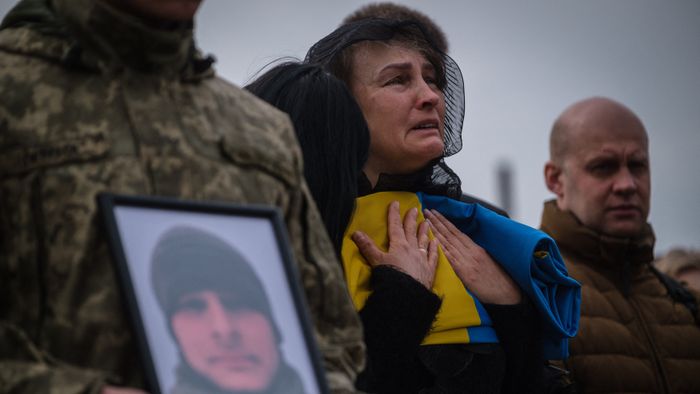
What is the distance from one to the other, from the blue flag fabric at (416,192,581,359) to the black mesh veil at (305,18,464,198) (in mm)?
98

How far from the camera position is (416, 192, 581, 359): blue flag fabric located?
3.95 meters

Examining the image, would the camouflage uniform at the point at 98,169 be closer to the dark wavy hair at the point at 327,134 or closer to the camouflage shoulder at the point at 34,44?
the camouflage shoulder at the point at 34,44

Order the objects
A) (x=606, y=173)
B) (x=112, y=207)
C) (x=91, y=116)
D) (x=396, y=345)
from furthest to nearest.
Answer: (x=606, y=173)
(x=396, y=345)
(x=91, y=116)
(x=112, y=207)

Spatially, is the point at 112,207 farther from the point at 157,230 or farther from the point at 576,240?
the point at 576,240

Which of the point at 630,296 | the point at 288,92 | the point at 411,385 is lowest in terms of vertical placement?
the point at 411,385

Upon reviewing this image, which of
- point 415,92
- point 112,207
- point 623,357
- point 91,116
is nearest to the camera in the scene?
point 112,207

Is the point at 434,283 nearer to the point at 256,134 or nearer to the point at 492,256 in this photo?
the point at 492,256

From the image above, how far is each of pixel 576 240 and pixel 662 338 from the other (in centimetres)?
61

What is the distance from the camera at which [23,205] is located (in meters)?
2.11

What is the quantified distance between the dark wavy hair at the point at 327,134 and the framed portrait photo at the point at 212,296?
52.4 inches

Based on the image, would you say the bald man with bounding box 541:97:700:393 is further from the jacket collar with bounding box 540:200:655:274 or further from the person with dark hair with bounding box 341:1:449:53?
the person with dark hair with bounding box 341:1:449:53

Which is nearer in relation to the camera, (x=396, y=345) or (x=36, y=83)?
(x=36, y=83)

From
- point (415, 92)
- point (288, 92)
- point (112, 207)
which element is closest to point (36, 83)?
point (112, 207)

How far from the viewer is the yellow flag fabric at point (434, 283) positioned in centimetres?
364
